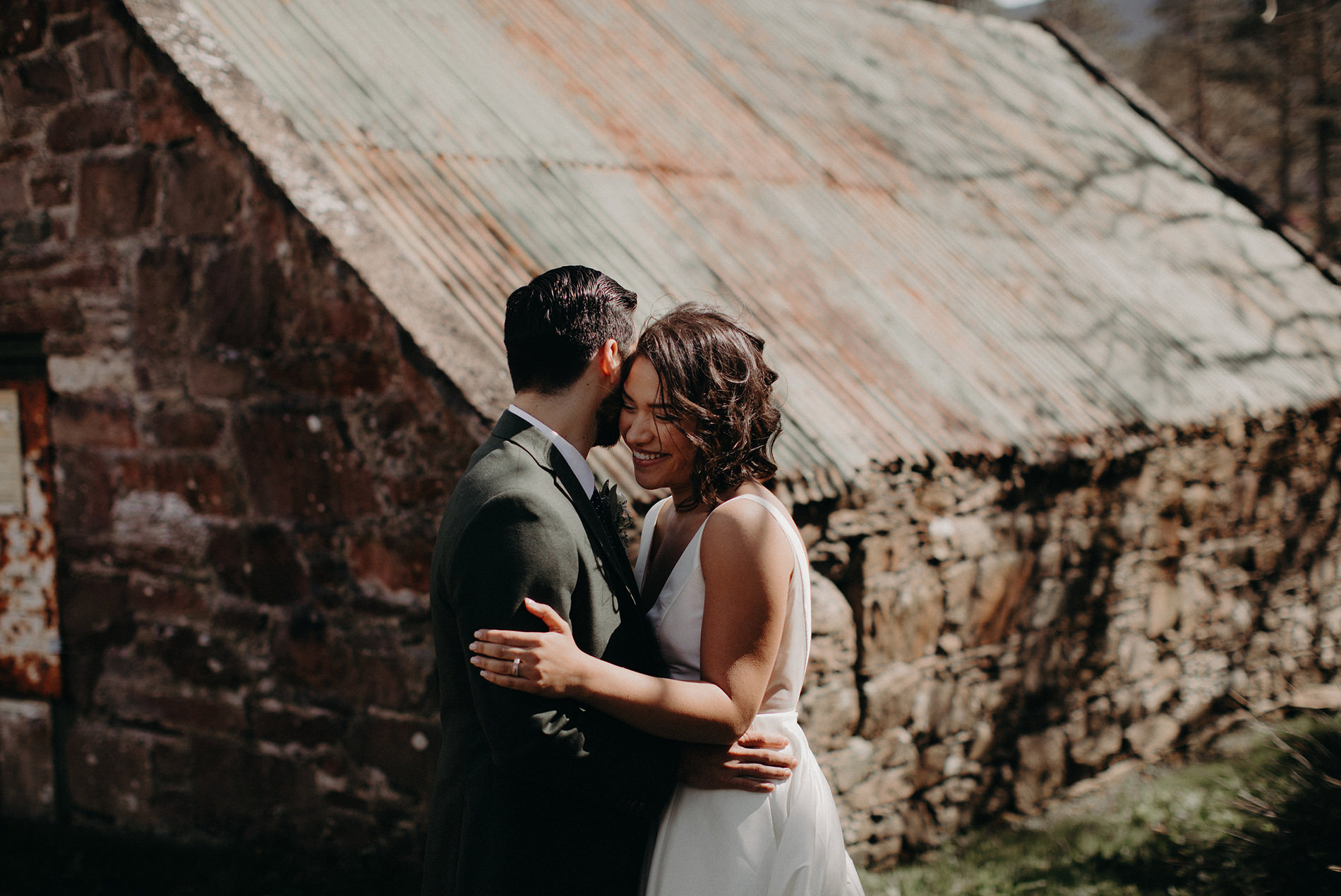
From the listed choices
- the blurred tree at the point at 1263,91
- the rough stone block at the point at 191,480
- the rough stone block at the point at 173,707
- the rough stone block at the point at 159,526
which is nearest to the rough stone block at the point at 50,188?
the rough stone block at the point at 191,480

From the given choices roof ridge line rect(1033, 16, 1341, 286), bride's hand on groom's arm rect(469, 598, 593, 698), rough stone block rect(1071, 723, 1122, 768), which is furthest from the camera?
roof ridge line rect(1033, 16, 1341, 286)

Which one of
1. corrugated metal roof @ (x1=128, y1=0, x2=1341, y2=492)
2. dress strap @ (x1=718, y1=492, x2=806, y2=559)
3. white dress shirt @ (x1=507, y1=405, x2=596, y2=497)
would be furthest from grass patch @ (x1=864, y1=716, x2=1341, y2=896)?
white dress shirt @ (x1=507, y1=405, x2=596, y2=497)

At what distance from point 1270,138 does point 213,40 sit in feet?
69.3

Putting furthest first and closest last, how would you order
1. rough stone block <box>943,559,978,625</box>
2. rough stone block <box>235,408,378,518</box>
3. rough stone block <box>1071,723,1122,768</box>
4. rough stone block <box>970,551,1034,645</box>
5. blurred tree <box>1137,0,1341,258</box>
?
blurred tree <box>1137,0,1341,258</box> → rough stone block <box>1071,723,1122,768</box> → rough stone block <box>970,551,1034,645</box> → rough stone block <box>943,559,978,625</box> → rough stone block <box>235,408,378,518</box>

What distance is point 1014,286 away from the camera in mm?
6168

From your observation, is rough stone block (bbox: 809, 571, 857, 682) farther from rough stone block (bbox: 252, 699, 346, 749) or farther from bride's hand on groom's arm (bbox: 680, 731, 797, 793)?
rough stone block (bbox: 252, 699, 346, 749)

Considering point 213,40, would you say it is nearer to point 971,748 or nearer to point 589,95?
point 589,95

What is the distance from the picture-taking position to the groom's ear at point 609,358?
2203mm

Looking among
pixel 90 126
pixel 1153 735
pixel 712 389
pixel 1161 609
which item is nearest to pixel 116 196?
pixel 90 126

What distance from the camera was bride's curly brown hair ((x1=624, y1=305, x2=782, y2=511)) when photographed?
215 centimetres

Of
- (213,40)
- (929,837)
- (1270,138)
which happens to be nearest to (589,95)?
(213,40)

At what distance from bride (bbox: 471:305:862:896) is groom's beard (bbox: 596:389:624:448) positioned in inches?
1.7

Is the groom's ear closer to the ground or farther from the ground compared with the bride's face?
farther from the ground

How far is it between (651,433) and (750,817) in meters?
0.87
